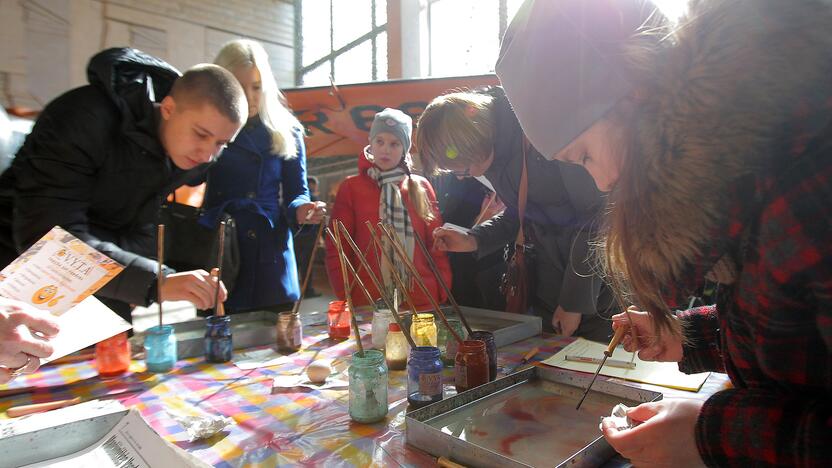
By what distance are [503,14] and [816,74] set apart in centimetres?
522

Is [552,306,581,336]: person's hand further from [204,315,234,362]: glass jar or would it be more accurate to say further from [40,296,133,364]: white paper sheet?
[40,296,133,364]: white paper sheet

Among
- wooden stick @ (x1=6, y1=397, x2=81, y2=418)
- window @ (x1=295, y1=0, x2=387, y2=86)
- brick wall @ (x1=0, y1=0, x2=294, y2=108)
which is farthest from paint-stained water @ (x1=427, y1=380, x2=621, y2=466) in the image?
window @ (x1=295, y1=0, x2=387, y2=86)

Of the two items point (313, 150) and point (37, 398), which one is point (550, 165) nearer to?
point (37, 398)

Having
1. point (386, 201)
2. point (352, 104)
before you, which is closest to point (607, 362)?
point (386, 201)

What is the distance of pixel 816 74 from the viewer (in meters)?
0.50

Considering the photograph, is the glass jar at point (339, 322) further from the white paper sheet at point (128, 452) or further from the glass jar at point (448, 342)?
the white paper sheet at point (128, 452)

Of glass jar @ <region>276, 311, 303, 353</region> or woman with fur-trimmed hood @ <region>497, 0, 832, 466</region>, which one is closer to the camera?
woman with fur-trimmed hood @ <region>497, 0, 832, 466</region>

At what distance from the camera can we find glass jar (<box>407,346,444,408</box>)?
0.89 metres

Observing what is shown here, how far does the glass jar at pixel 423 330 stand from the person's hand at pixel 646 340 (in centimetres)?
46

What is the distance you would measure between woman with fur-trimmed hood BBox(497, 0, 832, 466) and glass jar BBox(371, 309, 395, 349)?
75 centimetres

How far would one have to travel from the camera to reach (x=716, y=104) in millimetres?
530

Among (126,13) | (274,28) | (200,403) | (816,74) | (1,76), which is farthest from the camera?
(274,28)

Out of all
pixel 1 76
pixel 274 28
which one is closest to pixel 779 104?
pixel 1 76

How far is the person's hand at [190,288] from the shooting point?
4.16 ft
